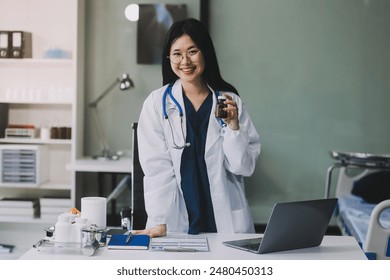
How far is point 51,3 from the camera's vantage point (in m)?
2.97

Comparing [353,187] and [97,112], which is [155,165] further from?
[353,187]

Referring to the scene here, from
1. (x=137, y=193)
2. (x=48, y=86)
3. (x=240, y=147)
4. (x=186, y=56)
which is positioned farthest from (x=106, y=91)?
(x=240, y=147)

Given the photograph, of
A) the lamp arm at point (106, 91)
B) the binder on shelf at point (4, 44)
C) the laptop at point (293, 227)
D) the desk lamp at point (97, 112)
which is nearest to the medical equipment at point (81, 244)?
the laptop at point (293, 227)

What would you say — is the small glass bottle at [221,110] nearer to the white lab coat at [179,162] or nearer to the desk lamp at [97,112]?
the white lab coat at [179,162]

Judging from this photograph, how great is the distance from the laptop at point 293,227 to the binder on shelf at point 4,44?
5.30 feet

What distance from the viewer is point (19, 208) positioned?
297 cm

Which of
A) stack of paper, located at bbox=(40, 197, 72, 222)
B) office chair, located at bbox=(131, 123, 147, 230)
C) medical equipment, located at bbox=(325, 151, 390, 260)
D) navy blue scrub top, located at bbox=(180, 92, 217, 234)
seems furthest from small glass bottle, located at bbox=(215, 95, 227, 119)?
stack of paper, located at bbox=(40, 197, 72, 222)

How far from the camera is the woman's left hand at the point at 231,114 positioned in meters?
1.95

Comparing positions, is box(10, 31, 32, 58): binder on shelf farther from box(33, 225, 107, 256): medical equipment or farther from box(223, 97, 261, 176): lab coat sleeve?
box(33, 225, 107, 256): medical equipment

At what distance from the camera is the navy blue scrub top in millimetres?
2051

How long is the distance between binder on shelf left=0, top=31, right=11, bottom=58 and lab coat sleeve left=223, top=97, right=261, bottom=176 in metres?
1.27

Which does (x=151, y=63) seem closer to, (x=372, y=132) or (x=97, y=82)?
(x=97, y=82)

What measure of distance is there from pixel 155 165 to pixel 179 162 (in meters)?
0.08
